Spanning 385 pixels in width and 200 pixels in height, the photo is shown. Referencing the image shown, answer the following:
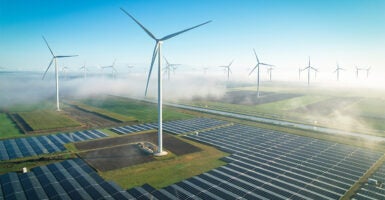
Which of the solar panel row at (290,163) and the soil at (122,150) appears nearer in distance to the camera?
the solar panel row at (290,163)

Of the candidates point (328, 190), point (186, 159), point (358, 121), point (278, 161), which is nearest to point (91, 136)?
point (186, 159)

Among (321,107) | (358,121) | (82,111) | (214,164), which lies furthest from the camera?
(321,107)

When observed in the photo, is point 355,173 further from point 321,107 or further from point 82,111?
point 82,111

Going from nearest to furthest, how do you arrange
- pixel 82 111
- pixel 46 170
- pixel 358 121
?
pixel 46 170, pixel 358 121, pixel 82 111

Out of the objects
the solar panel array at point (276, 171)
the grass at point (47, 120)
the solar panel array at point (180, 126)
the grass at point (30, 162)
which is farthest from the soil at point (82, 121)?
the solar panel array at point (276, 171)

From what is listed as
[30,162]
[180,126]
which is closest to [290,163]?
[180,126]

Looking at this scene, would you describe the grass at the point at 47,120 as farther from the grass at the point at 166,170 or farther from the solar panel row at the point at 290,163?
the grass at the point at 166,170

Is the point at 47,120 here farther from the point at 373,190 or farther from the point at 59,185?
the point at 373,190
